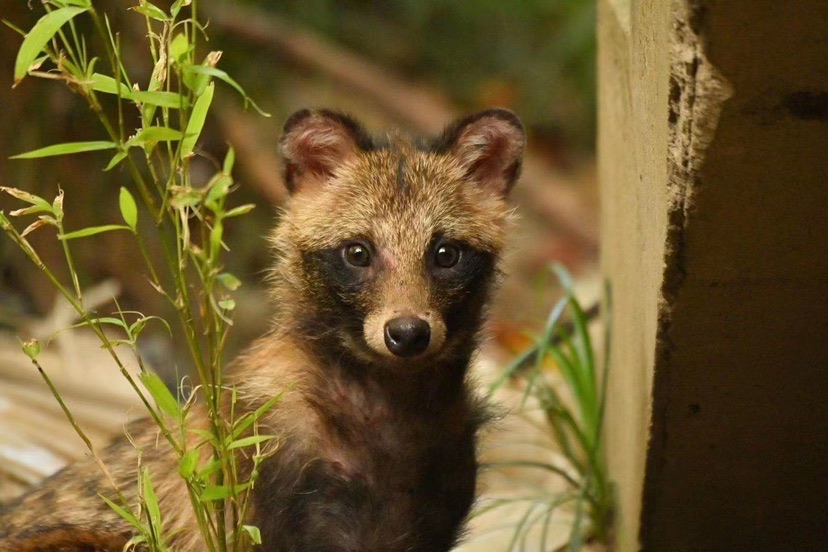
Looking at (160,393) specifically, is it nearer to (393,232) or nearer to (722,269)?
(393,232)

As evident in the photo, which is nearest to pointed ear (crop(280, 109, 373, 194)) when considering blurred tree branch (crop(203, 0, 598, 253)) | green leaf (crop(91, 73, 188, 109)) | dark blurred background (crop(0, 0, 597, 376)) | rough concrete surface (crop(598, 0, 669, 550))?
dark blurred background (crop(0, 0, 597, 376))

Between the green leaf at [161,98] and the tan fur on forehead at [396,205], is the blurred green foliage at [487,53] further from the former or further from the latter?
the green leaf at [161,98]

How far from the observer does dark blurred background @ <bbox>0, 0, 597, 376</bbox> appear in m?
6.59

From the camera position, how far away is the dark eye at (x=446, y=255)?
12.6 ft

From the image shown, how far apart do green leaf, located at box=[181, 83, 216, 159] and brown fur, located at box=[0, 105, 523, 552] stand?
1.07 m

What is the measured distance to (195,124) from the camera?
2.72 meters

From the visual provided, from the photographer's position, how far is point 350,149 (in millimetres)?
4086

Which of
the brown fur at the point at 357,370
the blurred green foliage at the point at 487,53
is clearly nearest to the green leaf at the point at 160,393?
the brown fur at the point at 357,370

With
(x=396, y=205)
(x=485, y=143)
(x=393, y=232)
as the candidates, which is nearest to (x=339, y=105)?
(x=485, y=143)

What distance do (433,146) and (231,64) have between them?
14.3 feet

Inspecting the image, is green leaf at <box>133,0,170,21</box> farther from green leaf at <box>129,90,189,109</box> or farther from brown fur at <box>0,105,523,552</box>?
brown fur at <box>0,105,523,552</box>

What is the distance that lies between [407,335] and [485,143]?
3.46 feet

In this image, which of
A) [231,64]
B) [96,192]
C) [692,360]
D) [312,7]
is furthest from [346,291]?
[312,7]

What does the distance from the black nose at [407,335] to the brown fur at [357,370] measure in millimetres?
31
